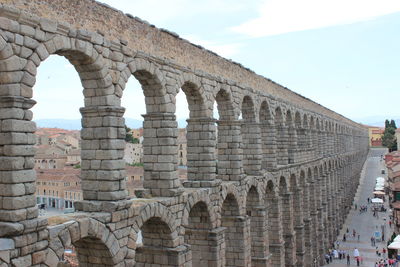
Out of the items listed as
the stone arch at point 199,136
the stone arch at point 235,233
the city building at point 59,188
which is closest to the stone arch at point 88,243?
the stone arch at point 199,136

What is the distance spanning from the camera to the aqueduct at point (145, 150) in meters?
10.3

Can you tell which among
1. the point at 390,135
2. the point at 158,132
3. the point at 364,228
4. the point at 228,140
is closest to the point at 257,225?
the point at 228,140

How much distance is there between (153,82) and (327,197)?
33.1 meters

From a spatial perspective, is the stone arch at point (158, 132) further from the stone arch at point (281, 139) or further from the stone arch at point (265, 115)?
the stone arch at point (281, 139)

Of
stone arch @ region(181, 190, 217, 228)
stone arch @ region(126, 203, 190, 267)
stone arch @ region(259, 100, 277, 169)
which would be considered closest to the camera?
stone arch @ region(126, 203, 190, 267)

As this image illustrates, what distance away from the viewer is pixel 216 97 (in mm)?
21344

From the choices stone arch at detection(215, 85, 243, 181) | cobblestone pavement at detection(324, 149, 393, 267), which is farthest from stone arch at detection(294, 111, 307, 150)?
stone arch at detection(215, 85, 243, 181)

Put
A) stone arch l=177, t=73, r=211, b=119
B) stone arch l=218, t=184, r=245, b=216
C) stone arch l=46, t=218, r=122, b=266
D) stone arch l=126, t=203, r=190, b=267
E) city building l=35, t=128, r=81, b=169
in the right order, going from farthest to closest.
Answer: city building l=35, t=128, r=81, b=169, stone arch l=218, t=184, r=245, b=216, stone arch l=177, t=73, r=211, b=119, stone arch l=126, t=203, r=190, b=267, stone arch l=46, t=218, r=122, b=266

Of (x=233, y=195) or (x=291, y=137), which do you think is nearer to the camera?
(x=233, y=195)

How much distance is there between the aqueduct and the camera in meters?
10.3

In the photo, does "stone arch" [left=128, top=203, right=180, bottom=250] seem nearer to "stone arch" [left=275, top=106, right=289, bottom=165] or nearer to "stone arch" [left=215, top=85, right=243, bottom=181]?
"stone arch" [left=215, top=85, right=243, bottom=181]

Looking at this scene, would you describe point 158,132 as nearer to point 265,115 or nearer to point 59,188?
point 265,115

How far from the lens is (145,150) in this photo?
16.0 m

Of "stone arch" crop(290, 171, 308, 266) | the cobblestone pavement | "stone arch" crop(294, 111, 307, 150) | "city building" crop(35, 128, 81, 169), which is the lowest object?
the cobblestone pavement
